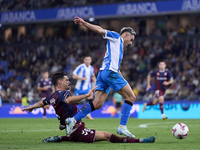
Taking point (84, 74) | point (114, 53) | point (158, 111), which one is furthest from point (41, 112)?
point (114, 53)

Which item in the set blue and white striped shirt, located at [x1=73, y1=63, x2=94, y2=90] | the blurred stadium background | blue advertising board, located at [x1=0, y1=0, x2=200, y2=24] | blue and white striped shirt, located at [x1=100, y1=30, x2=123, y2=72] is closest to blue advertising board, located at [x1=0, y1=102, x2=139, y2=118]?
the blurred stadium background

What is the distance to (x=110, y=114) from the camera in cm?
1744

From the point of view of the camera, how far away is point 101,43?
27.5 meters

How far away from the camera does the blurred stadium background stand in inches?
863

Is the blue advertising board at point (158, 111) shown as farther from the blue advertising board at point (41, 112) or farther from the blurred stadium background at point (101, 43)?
the blurred stadium background at point (101, 43)

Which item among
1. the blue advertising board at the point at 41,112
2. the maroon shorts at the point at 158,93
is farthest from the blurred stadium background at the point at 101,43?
the maroon shorts at the point at 158,93

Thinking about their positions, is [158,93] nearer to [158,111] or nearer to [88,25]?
[158,111]

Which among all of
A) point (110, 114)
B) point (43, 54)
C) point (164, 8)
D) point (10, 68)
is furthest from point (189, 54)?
point (10, 68)

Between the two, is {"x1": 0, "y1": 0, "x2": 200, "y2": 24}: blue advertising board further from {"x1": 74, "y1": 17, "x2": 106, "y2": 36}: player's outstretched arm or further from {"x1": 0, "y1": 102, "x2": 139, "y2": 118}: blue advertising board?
{"x1": 74, "y1": 17, "x2": 106, "y2": 36}: player's outstretched arm

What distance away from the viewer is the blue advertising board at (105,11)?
22.6m

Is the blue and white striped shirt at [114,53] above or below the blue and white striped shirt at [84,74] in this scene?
above

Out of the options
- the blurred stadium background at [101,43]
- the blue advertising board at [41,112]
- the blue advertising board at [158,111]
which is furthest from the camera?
the blurred stadium background at [101,43]

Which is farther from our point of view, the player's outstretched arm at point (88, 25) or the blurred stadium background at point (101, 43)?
the blurred stadium background at point (101, 43)

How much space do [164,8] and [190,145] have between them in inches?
696
